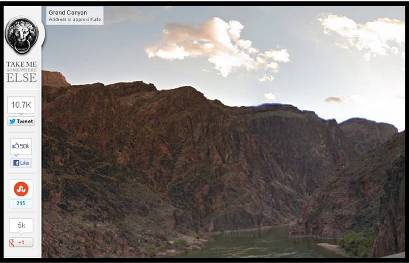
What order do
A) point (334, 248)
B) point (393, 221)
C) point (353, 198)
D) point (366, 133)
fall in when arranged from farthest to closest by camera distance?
point (366, 133)
point (353, 198)
point (334, 248)
point (393, 221)

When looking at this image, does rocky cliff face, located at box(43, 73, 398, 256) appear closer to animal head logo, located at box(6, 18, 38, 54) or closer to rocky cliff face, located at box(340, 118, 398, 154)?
rocky cliff face, located at box(340, 118, 398, 154)

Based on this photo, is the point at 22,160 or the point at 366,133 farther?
the point at 366,133

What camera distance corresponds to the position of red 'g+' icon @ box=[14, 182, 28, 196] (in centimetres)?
542

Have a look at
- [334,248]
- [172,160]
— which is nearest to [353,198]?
[334,248]

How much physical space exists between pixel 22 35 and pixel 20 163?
1386 mm

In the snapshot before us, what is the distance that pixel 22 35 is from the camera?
18.4 feet

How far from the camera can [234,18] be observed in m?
7.84

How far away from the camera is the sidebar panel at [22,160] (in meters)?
5.38

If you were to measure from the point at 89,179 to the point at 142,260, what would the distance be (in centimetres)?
8107

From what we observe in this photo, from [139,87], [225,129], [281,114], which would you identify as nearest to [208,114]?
[225,129]

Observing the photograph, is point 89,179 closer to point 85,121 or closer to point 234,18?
point 85,121

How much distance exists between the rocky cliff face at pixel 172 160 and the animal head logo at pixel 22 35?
5971 centimetres

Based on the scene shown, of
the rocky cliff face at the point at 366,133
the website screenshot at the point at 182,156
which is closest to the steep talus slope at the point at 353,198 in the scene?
the website screenshot at the point at 182,156

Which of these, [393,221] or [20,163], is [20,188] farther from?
[393,221]
